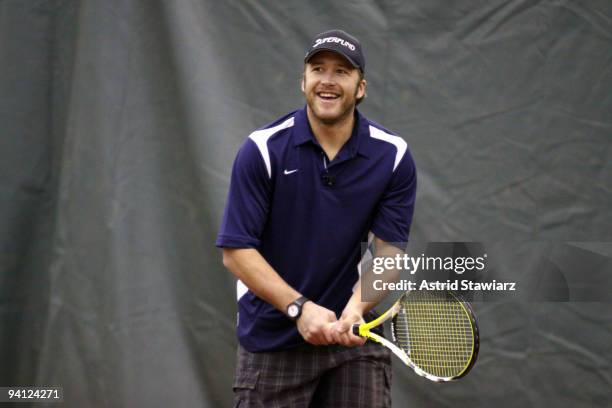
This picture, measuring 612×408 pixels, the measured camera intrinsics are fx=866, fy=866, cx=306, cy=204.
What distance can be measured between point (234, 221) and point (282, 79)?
4.77ft

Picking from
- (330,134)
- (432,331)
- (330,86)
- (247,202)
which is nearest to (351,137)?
(330,134)

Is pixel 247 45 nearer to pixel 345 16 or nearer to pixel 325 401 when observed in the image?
pixel 345 16

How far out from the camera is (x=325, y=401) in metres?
3.03

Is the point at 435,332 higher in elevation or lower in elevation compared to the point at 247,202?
→ lower

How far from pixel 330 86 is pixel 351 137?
0.20m

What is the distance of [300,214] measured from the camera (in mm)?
2982

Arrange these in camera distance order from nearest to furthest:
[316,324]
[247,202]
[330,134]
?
[316,324] → [247,202] → [330,134]

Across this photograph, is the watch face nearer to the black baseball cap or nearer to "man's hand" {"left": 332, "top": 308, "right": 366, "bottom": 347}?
"man's hand" {"left": 332, "top": 308, "right": 366, "bottom": 347}

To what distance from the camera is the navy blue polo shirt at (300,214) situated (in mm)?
2957

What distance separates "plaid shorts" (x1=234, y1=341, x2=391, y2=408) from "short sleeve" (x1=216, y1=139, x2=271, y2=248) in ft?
1.36

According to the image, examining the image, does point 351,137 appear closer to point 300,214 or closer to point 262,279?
point 300,214

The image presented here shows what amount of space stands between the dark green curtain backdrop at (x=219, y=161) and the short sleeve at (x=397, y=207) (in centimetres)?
110

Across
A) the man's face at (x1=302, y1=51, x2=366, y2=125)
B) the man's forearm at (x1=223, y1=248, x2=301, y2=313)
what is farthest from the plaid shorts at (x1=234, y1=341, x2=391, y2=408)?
the man's face at (x1=302, y1=51, x2=366, y2=125)

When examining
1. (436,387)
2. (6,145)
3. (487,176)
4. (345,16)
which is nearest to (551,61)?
(487,176)
